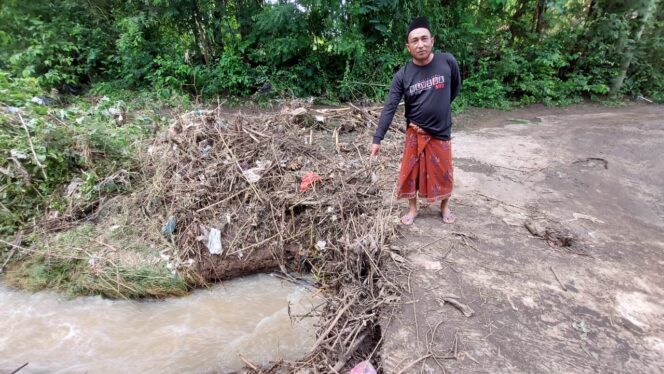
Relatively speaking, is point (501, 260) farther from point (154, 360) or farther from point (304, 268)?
point (154, 360)

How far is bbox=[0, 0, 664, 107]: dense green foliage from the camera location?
6590 millimetres

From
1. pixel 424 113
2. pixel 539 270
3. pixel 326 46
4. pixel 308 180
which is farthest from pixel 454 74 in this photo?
A: pixel 326 46

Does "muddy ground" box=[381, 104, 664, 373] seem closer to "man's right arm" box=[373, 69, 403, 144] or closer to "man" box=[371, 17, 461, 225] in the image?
"man" box=[371, 17, 461, 225]

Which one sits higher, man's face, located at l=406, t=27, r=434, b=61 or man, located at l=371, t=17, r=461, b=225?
man's face, located at l=406, t=27, r=434, b=61

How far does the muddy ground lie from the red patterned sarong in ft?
1.15

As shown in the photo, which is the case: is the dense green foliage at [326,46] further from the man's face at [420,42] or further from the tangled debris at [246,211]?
the man's face at [420,42]

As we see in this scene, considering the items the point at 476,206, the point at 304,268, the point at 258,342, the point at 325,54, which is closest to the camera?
the point at 258,342

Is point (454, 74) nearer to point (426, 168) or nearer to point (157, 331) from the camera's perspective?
point (426, 168)

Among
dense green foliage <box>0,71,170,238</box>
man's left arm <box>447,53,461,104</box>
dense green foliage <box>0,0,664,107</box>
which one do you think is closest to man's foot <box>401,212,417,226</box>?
man's left arm <box>447,53,461,104</box>

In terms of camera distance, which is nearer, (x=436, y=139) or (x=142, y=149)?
(x=436, y=139)

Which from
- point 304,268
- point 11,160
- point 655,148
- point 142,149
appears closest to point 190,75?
point 142,149

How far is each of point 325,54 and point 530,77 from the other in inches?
164

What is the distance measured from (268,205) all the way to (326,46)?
14.1ft

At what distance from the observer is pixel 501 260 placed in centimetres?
277
